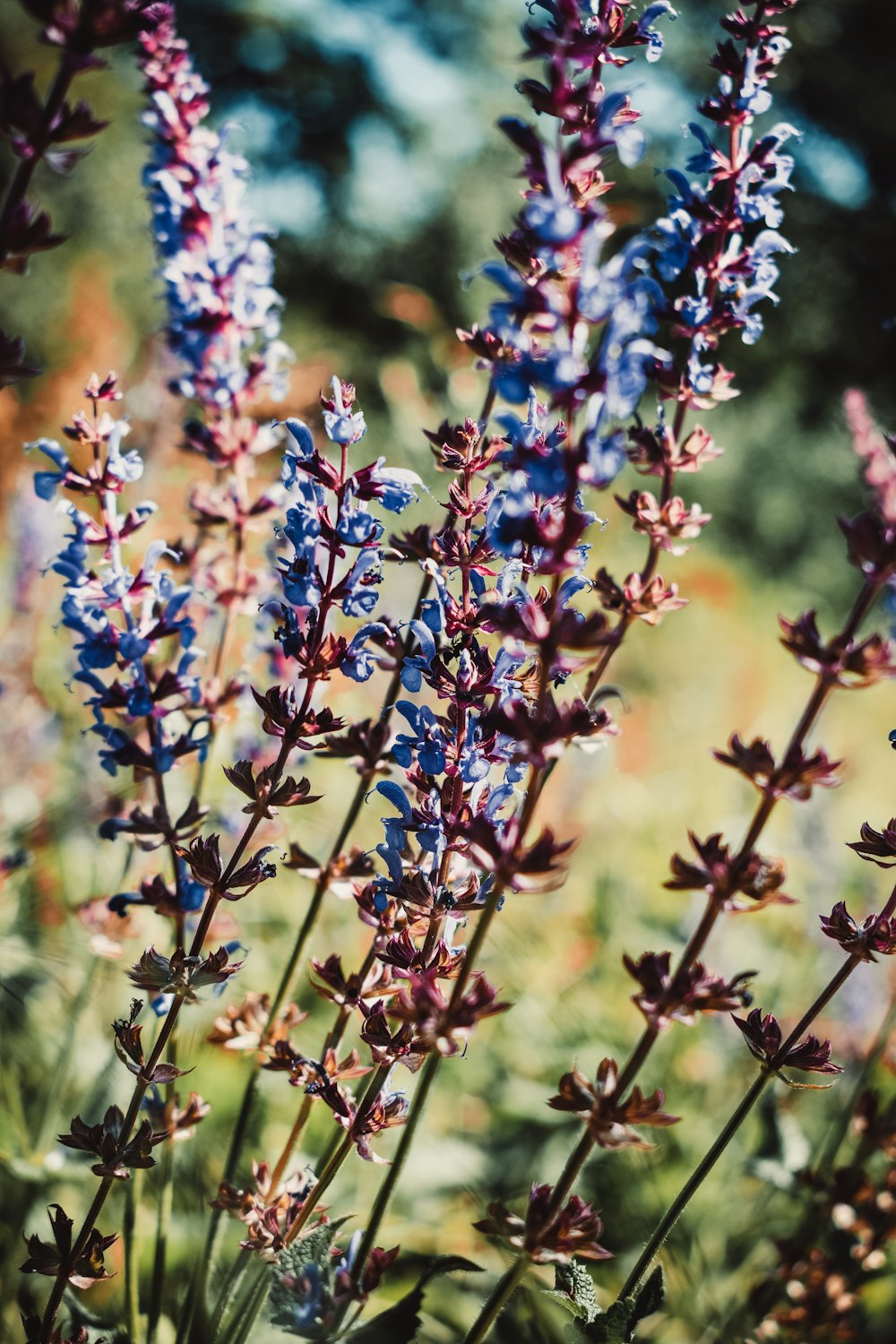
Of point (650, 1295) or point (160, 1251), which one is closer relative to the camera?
point (650, 1295)

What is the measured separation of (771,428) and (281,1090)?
9.40 meters

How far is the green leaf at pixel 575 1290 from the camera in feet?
2.58

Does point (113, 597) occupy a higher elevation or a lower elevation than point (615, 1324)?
higher

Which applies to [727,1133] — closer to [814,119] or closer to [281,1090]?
[281,1090]

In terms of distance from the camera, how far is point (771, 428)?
32.6ft

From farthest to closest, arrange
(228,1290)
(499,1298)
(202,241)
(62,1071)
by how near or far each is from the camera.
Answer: (62,1071), (202,241), (228,1290), (499,1298)

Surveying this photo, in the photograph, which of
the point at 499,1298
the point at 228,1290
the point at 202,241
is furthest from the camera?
the point at 202,241

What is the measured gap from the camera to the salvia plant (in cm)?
62

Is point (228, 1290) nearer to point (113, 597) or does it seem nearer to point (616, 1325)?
point (616, 1325)

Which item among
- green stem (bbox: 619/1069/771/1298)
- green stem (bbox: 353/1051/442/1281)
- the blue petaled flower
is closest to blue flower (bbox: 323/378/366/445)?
the blue petaled flower

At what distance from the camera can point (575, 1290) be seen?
31.1 inches

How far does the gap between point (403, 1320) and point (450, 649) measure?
56cm

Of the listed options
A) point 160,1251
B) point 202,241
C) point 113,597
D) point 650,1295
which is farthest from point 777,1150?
point 202,241

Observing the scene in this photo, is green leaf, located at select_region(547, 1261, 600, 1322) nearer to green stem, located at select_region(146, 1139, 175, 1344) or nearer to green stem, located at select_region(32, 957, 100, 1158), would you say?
green stem, located at select_region(146, 1139, 175, 1344)
